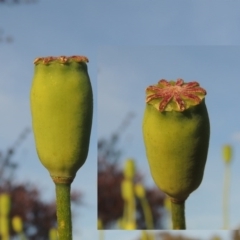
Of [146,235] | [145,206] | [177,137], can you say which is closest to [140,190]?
[145,206]

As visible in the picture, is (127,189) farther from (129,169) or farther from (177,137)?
(177,137)

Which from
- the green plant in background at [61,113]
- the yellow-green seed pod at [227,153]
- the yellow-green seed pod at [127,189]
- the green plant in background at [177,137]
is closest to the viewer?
the green plant in background at [177,137]

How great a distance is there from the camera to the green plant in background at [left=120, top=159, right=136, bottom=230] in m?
2.49

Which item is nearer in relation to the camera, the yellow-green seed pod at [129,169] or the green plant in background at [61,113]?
the green plant in background at [61,113]

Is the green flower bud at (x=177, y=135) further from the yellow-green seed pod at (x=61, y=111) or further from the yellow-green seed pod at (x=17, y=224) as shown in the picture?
the yellow-green seed pod at (x=17, y=224)

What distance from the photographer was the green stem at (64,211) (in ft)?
7.23

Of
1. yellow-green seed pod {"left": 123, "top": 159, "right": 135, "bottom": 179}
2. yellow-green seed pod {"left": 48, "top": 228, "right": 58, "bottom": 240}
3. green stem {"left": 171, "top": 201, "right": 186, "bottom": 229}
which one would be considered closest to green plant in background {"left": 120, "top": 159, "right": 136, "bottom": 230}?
yellow-green seed pod {"left": 123, "top": 159, "right": 135, "bottom": 179}

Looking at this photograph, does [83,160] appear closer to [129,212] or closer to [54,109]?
[54,109]

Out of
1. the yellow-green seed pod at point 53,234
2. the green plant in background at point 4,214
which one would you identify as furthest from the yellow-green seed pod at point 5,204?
the yellow-green seed pod at point 53,234

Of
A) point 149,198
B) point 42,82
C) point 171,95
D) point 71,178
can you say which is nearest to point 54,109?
point 42,82

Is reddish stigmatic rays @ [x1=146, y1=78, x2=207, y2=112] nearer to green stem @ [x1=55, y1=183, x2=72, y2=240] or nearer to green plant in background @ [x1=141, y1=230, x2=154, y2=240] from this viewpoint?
green stem @ [x1=55, y1=183, x2=72, y2=240]

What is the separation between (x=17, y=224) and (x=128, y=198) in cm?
50

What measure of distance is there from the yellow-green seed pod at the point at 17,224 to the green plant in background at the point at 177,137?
812 millimetres

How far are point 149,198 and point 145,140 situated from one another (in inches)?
17.6
